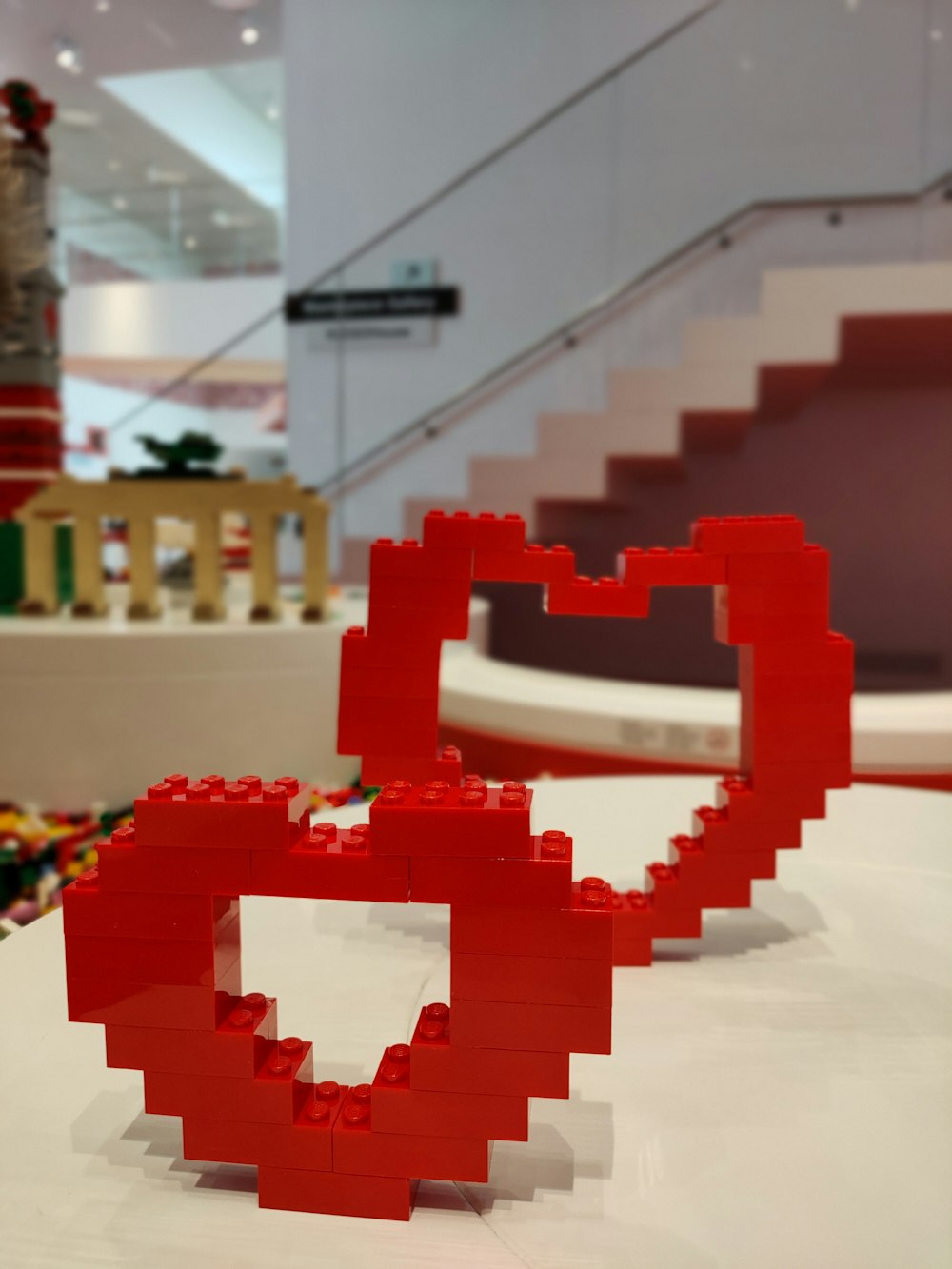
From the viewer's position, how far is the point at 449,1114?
732 mm

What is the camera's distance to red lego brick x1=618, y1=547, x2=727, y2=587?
3.52 ft

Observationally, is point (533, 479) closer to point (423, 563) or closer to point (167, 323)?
point (423, 563)

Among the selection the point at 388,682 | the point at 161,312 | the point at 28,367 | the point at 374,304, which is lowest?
the point at 388,682

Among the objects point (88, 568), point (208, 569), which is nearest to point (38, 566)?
point (88, 568)

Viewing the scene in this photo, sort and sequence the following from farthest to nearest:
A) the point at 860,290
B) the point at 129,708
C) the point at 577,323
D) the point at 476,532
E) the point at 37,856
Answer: the point at 577,323, the point at 860,290, the point at 129,708, the point at 37,856, the point at 476,532

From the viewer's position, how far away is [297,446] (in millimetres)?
5348

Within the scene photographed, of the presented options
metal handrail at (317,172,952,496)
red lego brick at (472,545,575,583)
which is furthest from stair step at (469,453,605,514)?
red lego brick at (472,545,575,583)

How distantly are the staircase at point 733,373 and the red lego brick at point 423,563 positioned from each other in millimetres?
3178

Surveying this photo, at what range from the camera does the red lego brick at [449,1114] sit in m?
0.73

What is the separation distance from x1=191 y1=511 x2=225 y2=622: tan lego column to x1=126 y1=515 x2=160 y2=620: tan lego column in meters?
0.12

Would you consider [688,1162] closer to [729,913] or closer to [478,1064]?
[478,1064]

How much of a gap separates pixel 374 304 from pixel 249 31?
71.7 inches

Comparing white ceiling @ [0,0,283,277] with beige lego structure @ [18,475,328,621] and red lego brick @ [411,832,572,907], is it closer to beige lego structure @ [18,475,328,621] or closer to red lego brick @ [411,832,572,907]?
beige lego structure @ [18,475,328,621]

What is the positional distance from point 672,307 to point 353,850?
14.5 feet
